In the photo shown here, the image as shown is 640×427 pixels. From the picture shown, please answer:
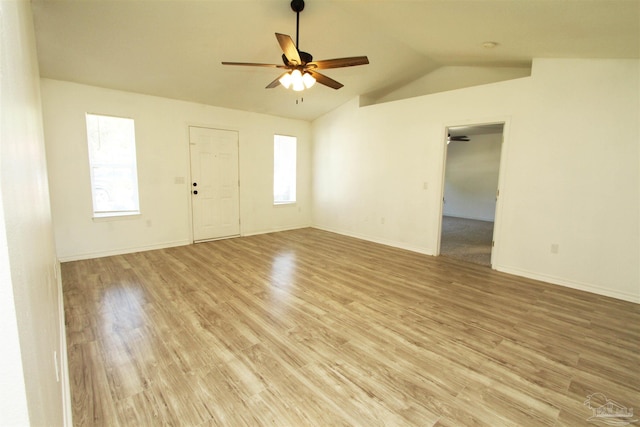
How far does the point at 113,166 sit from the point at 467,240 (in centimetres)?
670

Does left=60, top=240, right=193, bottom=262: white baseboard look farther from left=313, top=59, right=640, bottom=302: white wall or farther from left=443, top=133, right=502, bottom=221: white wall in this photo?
left=443, top=133, right=502, bottom=221: white wall

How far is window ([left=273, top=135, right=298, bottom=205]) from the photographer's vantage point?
6.71 metres

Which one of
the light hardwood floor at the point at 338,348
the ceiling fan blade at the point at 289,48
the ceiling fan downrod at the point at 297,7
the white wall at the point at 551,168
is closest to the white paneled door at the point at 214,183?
the light hardwood floor at the point at 338,348

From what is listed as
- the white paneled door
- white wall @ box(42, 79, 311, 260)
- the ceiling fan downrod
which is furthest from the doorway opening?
the ceiling fan downrod

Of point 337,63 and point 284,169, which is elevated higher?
point 337,63

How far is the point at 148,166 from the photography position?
471 cm

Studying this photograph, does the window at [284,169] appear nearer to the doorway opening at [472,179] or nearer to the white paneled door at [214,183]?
the white paneled door at [214,183]

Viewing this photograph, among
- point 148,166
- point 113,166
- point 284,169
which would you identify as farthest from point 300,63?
point 284,169

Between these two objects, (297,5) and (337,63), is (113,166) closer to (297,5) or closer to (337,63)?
(297,5)

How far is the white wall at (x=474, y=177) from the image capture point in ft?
28.2

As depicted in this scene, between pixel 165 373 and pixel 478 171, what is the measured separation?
31.2ft

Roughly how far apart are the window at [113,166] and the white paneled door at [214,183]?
918 mm

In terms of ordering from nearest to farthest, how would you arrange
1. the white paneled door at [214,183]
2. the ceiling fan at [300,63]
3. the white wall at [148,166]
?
the ceiling fan at [300,63]
the white wall at [148,166]
the white paneled door at [214,183]

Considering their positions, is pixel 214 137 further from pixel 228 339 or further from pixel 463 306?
pixel 463 306
